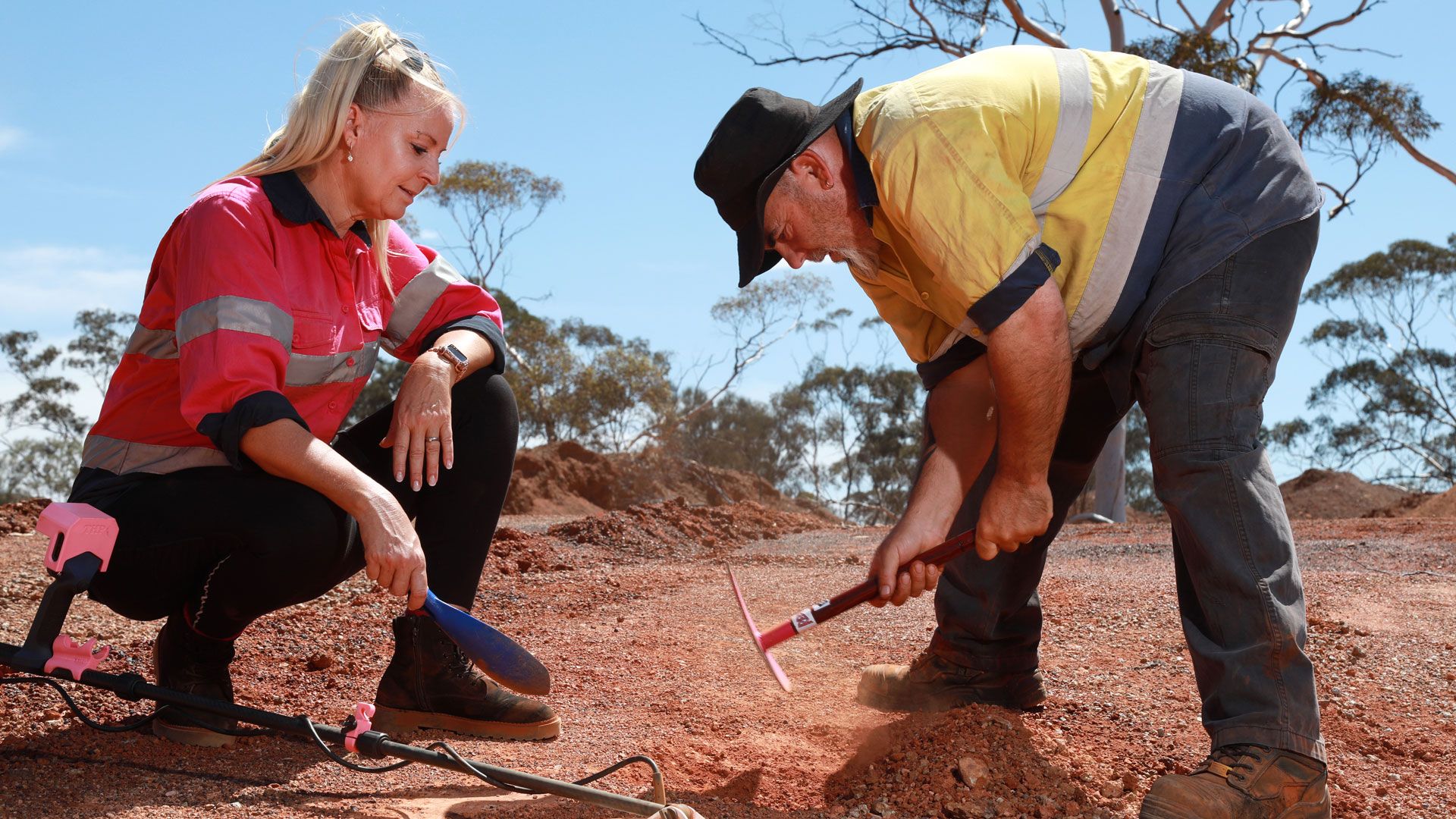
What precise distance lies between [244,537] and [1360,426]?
21.7 meters

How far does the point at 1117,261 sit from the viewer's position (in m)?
Answer: 1.99

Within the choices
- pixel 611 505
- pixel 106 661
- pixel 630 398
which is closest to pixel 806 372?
pixel 630 398

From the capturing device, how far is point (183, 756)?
2.09 metres

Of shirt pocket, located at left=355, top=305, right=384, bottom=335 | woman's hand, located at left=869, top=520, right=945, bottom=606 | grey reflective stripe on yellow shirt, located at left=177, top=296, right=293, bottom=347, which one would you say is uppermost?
shirt pocket, located at left=355, top=305, right=384, bottom=335

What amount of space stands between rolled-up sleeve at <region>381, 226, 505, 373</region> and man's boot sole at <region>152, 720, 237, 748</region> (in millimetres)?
839

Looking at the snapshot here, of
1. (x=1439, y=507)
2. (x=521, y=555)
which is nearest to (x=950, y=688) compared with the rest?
(x=521, y=555)

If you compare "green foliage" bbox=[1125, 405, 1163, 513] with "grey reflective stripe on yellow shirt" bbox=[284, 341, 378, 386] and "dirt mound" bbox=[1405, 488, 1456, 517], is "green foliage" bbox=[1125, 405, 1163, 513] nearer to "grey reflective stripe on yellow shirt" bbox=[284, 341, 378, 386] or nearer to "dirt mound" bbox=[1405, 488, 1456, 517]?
"dirt mound" bbox=[1405, 488, 1456, 517]

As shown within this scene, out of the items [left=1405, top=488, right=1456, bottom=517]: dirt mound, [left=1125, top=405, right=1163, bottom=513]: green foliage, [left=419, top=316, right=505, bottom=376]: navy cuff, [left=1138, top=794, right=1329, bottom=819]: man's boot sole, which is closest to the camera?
[left=1138, top=794, right=1329, bottom=819]: man's boot sole

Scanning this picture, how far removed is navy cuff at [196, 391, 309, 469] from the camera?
1.86m

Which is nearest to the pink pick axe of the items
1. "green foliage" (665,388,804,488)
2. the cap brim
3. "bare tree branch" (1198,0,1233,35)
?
the cap brim

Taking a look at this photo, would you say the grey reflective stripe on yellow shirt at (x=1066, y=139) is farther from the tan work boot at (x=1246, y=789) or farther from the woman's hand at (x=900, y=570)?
the tan work boot at (x=1246, y=789)

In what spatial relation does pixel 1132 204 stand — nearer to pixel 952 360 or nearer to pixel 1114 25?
pixel 952 360

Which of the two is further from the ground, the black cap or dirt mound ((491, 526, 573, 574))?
the black cap

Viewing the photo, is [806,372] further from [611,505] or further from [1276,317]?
[1276,317]
